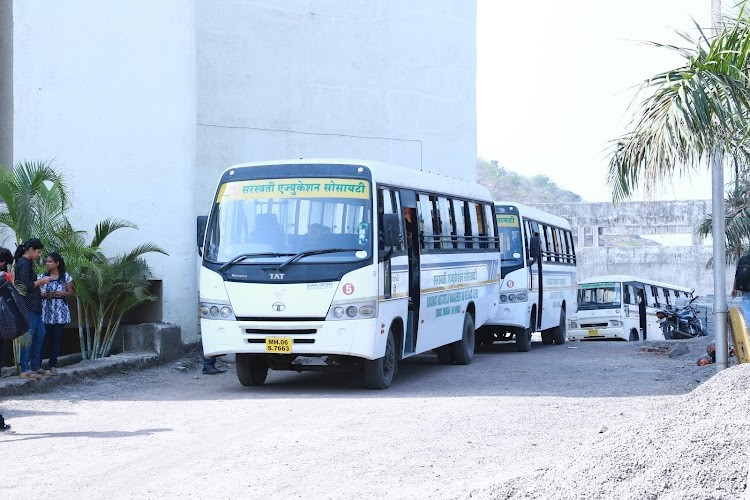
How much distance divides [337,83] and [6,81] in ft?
30.7

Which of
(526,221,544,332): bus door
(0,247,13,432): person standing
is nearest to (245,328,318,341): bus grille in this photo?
(0,247,13,432): person standing

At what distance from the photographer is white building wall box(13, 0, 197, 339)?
60.3 feet

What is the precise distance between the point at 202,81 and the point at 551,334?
1011cm

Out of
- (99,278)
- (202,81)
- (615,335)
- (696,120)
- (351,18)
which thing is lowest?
(615,335)

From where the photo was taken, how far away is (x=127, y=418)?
→ 11812 mm

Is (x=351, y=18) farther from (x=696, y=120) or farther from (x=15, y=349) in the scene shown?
(x=696, y=120)

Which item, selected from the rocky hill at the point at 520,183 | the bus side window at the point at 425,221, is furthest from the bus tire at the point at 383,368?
the rocky hill at the point at 520,183

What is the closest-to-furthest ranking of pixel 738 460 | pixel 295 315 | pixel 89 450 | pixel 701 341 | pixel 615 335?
pixel 738 460 → pixel 89 450 → pixel 295 315 → pixel 701 341 → pixel 615 335

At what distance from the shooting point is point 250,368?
14.7m

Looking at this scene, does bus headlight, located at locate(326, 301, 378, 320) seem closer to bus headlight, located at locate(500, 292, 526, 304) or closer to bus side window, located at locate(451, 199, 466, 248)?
bus side window, located at locate(451, 199, 466, 248)

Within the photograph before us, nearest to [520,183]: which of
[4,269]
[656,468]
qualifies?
[4,269]

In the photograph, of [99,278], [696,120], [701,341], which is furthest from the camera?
[701,341]

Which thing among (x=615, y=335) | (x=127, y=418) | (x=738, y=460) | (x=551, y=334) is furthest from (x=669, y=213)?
(x=738, y=460)

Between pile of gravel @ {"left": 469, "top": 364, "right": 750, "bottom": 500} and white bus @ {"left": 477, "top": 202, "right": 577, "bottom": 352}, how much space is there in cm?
1438
